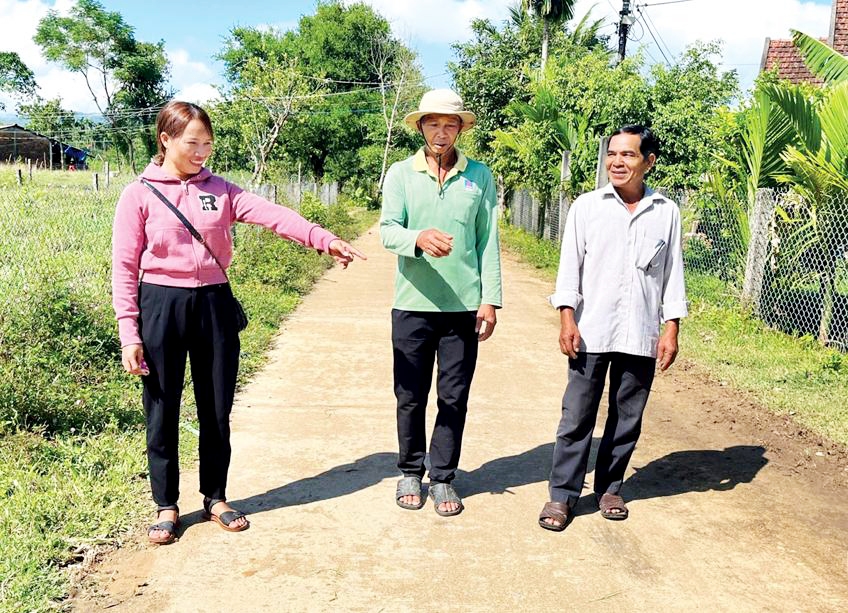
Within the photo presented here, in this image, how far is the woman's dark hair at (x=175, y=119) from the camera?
11.3 ft

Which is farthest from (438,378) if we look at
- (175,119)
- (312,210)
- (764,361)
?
(312,210)

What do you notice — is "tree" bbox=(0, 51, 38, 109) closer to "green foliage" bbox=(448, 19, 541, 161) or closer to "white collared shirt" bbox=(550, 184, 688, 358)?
"green foliage" bbox=(448, 19, 541, 161)

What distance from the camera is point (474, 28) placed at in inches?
1209

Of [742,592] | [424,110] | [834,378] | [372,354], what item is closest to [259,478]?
[424,110]

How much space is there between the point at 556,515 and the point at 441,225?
1487mm

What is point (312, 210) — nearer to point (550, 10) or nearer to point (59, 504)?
point (59, 504)

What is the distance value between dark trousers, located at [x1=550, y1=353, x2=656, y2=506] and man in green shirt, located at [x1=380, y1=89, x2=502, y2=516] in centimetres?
49

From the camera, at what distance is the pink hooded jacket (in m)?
3.41

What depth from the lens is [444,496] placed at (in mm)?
4023

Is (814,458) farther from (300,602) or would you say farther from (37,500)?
(37,500)

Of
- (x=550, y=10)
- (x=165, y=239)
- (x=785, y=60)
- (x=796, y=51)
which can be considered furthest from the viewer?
(x=550, y=10)

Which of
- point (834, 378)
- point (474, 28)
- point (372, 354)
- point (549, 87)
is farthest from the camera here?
point (474, 28)

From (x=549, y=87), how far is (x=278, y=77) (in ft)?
37.3

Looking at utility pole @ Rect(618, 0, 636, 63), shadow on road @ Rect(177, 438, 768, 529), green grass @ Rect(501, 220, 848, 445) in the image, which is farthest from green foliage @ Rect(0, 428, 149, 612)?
utility pole @ Rect(618, 0, 636, 63)
